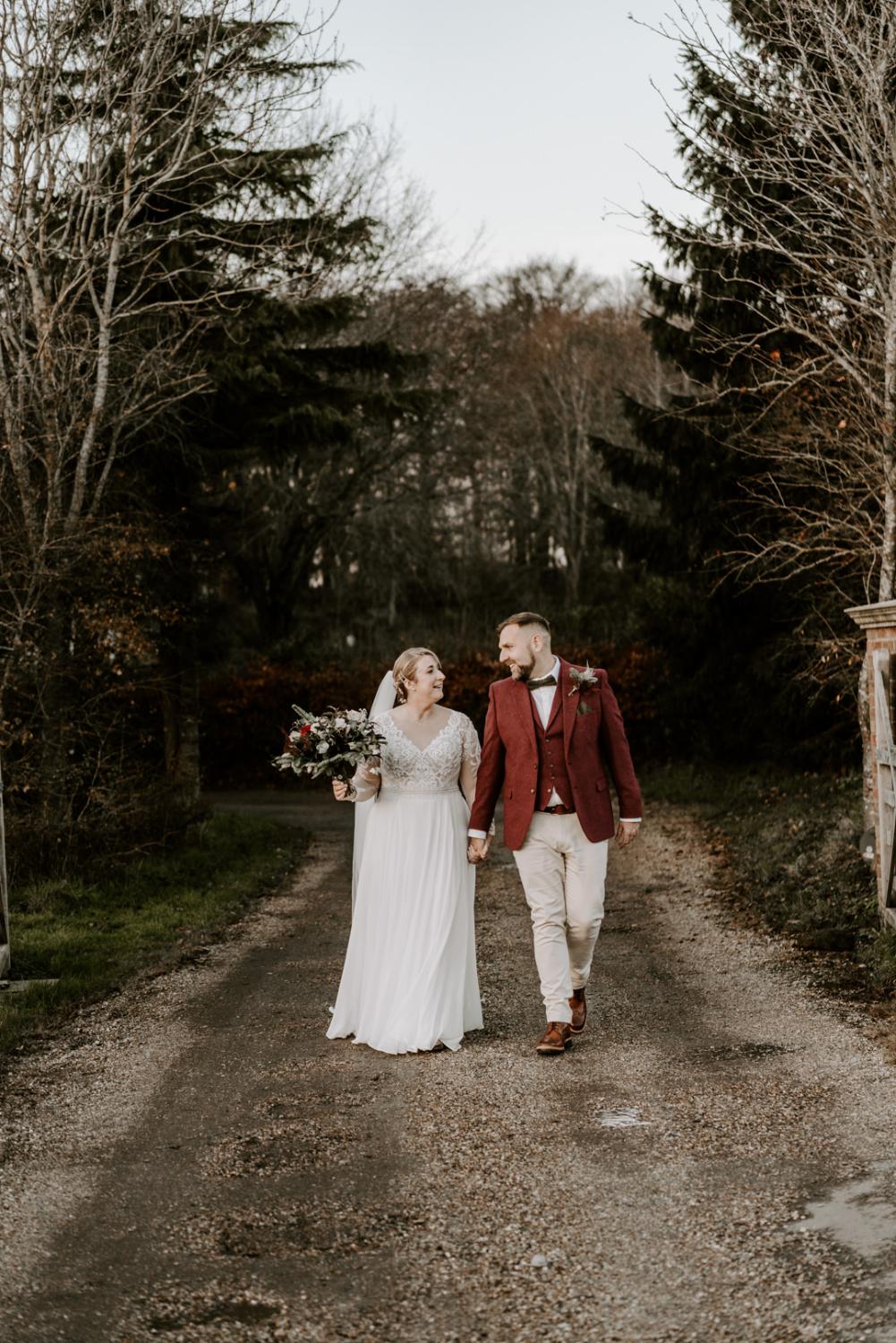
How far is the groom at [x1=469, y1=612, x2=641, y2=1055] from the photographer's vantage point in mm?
6930

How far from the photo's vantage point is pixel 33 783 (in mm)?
12797

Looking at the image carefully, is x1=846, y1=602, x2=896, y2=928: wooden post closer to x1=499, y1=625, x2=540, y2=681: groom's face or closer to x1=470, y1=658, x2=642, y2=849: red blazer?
x1=470, y1=658, x2=642, y2=849: red blazer

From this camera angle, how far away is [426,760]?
7.40 metres

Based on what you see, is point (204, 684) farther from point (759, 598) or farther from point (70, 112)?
point (70, 112)

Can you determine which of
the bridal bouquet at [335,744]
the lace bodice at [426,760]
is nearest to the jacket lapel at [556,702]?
the lace bodice at [426,760]

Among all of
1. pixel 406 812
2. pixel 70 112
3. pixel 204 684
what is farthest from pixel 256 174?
pixel 406 812

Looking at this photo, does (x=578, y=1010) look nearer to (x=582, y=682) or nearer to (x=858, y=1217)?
(x=582, y=682)

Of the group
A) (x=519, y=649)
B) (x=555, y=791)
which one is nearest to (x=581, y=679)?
(x=519, y=649)

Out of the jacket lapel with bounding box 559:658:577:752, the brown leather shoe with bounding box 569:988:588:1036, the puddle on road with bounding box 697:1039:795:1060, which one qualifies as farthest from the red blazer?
the puddle on road with bounding box 697:1039:795:1060

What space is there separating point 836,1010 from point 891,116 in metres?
8.41

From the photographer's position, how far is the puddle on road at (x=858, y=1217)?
169 inches

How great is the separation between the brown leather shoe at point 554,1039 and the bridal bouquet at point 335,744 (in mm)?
1680

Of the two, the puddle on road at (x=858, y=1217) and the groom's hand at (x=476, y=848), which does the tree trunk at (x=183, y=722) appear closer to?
the groom's hand at (x=476, y=848)

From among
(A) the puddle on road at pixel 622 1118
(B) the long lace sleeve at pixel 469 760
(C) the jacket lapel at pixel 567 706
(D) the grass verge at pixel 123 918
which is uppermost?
(C) the jacket lapel at pixel 567 706
